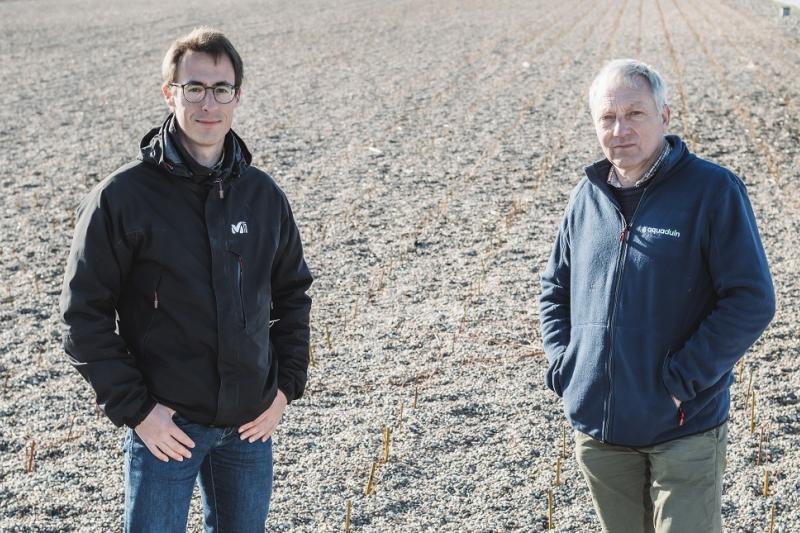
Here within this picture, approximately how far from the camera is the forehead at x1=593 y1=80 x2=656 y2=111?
268 centimetres

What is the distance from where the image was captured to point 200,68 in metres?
2.57

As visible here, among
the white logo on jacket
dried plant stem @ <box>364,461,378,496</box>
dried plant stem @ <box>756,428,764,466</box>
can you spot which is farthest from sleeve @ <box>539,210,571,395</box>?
dried plant stem @ <box>756,428,764,466</box>

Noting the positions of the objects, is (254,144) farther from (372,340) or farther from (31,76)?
(31,76)

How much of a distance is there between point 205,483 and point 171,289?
2.04 feet

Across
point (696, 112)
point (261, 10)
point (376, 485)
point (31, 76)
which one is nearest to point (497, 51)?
point (696, 112)

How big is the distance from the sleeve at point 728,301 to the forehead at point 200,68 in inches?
55.9

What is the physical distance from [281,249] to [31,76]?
48.6 feet

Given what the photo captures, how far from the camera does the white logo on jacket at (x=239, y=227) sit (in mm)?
2543

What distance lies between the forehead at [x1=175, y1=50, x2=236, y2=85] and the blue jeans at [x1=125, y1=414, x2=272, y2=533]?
93 cm

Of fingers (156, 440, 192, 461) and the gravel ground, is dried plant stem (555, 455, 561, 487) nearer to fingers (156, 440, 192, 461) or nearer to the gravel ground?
the gravel ground

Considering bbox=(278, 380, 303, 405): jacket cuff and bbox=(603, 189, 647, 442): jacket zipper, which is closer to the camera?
bbox=(603, 189, 647, 442): jacket zipper

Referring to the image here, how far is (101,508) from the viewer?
13.3 ft

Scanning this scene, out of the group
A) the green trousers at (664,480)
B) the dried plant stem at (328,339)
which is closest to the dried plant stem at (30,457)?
the dried plant stem at (328,339)

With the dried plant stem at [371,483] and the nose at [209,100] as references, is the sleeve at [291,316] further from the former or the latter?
the dried plant stem at [371,483]
